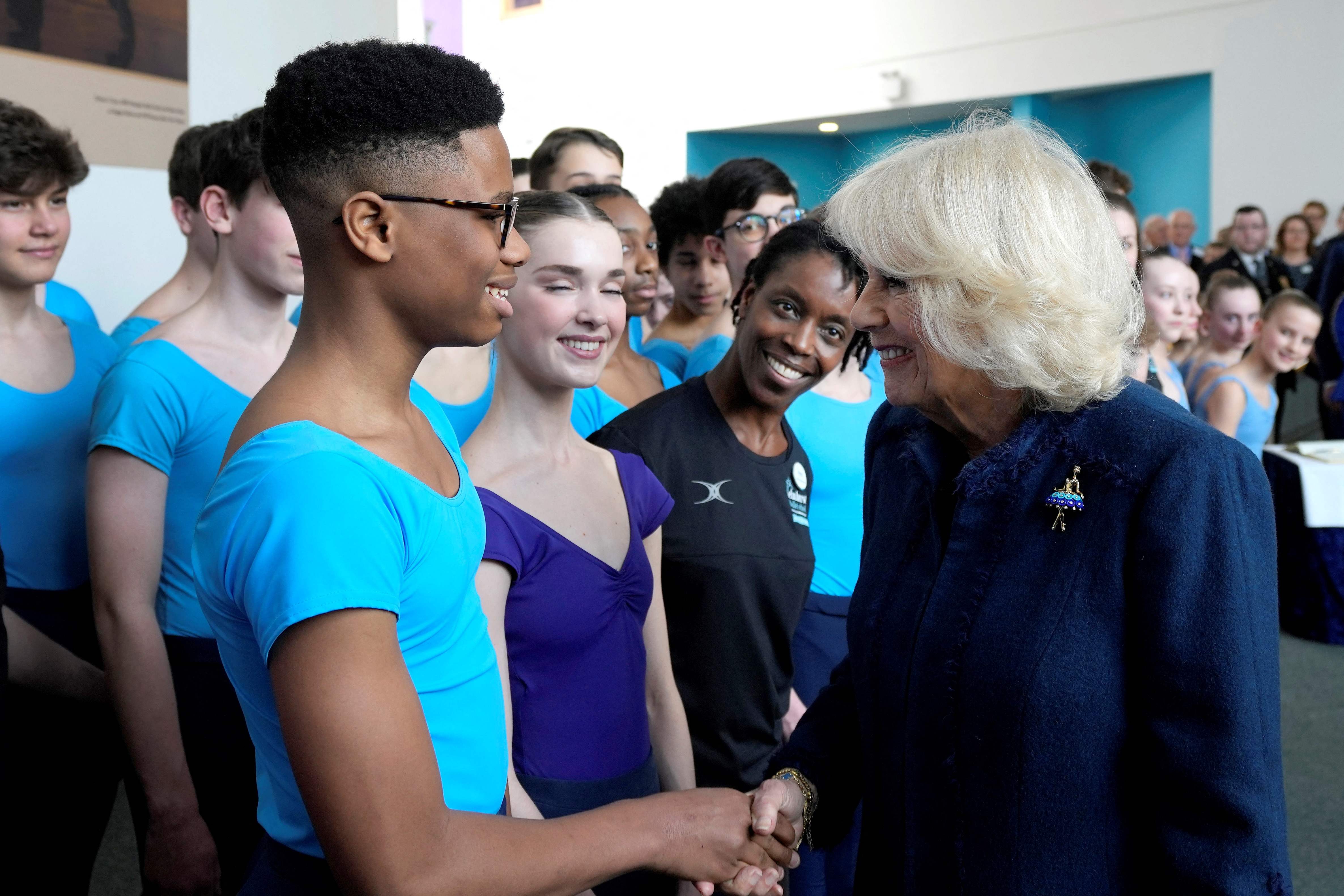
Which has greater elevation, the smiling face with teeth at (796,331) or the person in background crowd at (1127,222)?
the person in background crowd at (1127,222)

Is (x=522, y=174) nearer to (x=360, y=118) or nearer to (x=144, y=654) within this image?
(x=144, y=654)

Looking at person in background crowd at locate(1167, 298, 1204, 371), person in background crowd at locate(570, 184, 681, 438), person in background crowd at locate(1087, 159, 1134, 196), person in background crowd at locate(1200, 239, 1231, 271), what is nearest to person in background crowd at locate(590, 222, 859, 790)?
person in background crowd at locate(570, 184, 681, 438)

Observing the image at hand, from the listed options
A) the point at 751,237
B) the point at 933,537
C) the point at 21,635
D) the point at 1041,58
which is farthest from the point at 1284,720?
the point at 1041,58

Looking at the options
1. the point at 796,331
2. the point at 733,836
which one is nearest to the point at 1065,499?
the point at 733,836

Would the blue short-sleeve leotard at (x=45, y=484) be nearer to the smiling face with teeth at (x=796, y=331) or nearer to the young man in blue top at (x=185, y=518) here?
the young man in blue top at (x=185, y=518)

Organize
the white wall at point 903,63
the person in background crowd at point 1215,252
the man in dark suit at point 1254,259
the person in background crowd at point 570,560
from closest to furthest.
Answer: the person in background crowd at point 570,560, the man in dark suit at point 1254,259, the person in background crowd at point 1215,252, the white wall at point 903,63

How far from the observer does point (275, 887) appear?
1.13 m

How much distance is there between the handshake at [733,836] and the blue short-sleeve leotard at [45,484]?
5.18ft

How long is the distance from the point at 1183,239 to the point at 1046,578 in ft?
33.3

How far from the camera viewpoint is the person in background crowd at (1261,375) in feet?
16.6

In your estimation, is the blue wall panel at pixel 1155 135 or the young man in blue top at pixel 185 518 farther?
the blue wall panel at pixel 1155 135

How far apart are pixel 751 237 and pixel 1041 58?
1049 cm

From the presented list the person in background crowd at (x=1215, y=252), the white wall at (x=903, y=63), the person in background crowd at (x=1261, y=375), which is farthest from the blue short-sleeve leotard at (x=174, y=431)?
the white wall at (x=903, y=63)

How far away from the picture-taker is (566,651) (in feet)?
5.18
